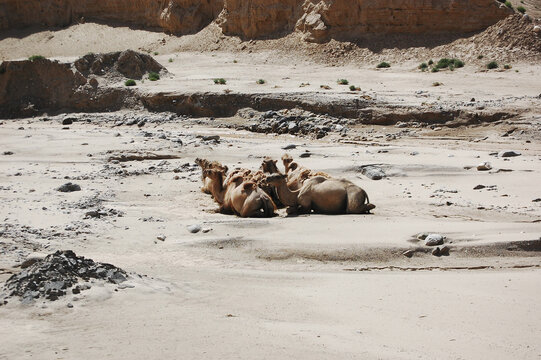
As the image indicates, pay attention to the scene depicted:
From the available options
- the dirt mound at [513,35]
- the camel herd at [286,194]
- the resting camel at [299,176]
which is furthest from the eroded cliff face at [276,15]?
the camel herd at [286,194]

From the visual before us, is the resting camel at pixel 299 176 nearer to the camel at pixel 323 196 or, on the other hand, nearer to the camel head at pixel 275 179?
the camel at pixel 323 196

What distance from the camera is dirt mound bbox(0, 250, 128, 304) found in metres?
6.10

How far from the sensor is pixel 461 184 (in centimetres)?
1218

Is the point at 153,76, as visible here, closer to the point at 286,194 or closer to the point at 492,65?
the point at 492,65

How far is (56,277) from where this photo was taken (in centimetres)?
625

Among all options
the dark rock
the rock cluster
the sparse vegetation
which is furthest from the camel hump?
the sparse vegetation

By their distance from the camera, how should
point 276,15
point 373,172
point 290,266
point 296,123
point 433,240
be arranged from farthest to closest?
point 276,15
point 296,123
point 373,172
point 433,240
point 290,266

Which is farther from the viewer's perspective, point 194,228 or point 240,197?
point 240,197

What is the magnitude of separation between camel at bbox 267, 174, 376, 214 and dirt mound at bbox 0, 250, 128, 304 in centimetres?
450

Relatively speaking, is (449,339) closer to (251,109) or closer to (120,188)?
(120,188)

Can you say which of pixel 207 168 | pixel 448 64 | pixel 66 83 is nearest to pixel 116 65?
pixel 66 83

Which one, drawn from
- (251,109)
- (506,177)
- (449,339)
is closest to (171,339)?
(449,339)

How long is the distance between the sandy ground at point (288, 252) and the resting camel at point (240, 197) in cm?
29

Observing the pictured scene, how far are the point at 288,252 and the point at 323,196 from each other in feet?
7.22
